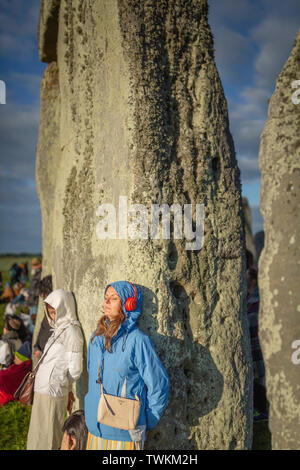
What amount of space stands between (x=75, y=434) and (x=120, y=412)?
2.49ft

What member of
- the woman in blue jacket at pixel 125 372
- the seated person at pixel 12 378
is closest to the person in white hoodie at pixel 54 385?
the woman in blue jacket at pixel 125 372

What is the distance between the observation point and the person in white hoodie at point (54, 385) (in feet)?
11.5

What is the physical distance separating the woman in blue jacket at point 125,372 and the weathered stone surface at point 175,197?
350 mm

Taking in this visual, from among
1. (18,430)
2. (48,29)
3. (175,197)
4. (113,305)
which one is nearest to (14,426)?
(18,430)

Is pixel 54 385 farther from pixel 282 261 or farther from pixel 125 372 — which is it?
pixel 282 261

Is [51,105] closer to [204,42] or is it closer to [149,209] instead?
[204,42]

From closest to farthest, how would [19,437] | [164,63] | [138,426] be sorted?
[138,426]
[164,63]
[19,437]

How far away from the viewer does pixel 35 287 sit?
807cm

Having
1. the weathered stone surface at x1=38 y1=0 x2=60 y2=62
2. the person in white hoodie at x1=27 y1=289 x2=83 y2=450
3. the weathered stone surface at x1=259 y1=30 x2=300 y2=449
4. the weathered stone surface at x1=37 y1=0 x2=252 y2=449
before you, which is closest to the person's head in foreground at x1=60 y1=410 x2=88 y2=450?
the person in white hoodie at x1=27 y1=289 x2=83 y2=450

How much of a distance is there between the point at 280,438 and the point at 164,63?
10.5 ft

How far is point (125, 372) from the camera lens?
9.41ft

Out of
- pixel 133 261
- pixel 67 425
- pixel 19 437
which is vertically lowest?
pixel 19 437

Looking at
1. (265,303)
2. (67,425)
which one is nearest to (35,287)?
(67,425)

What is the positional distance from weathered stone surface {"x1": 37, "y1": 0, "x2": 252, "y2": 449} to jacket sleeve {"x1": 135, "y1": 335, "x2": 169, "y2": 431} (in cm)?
47
